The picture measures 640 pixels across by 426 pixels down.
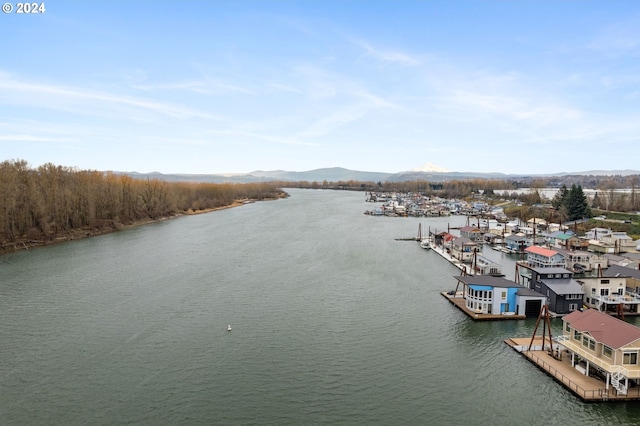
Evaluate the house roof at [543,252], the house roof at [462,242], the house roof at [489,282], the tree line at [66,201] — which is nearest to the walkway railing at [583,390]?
the house roof at [489,282]

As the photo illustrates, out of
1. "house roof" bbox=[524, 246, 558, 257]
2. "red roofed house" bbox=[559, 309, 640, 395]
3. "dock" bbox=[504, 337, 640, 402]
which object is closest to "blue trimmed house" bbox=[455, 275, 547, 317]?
"dock" bbox=[504, 337, 640, 402]

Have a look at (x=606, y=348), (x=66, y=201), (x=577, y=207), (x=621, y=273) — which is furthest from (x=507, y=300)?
(x=66, y=201)

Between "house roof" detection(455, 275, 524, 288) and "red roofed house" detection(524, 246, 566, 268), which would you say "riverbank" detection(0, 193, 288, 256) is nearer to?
"house roof" detection(455, 275, 524, 288)

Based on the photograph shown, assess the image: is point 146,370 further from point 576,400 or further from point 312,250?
point 312,250

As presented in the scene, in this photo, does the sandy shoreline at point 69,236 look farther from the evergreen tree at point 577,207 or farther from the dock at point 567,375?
the evergreen tree at point 577,207

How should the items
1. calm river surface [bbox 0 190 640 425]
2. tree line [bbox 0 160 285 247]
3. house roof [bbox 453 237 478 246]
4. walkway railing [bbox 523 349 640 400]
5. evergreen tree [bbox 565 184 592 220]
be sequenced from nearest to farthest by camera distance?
calm river surface [bbox 0 190 640 425] → walkway railing [bbox 523 349 640 400] → house roof [bbox 453 237 478 246] → tree line [bbox 0 160 285 247] → evergreen tree [bbox 565 184 592 220]

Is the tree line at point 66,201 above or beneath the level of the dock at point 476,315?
above

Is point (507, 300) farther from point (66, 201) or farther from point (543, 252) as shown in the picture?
point (66, 201)
